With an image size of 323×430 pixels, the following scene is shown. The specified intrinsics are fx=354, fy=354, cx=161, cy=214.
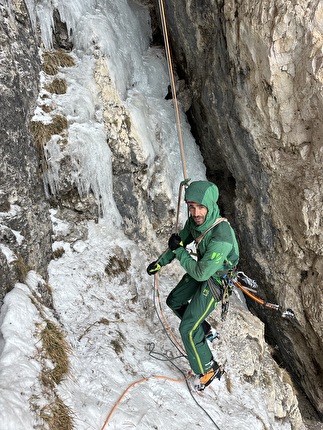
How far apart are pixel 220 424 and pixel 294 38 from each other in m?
6.53

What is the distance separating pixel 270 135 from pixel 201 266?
4.52 meters

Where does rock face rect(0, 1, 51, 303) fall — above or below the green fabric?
above

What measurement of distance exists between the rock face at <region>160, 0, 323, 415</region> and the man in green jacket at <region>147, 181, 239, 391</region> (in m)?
3.64

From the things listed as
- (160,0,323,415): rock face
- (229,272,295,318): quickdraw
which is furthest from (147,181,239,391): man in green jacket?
(160,0,323,415): rock face

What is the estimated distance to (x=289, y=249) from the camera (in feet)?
28.0

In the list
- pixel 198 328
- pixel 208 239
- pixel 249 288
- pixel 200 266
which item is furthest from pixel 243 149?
pixel 198 328

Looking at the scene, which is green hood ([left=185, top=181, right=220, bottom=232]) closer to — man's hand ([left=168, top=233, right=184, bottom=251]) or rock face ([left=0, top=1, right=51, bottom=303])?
man's hand ([left=168, top=233, right=184, bottom=251])

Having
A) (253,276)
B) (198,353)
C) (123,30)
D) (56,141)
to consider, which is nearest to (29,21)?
(56,141)

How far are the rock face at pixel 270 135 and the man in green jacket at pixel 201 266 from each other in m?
3.64

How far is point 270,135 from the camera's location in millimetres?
7762

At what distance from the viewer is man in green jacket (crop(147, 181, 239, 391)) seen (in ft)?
14.3

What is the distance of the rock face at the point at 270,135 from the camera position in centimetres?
668

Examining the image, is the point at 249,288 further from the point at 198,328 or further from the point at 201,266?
the point at 201,266

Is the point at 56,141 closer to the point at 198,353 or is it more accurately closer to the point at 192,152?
the point at 198,353
